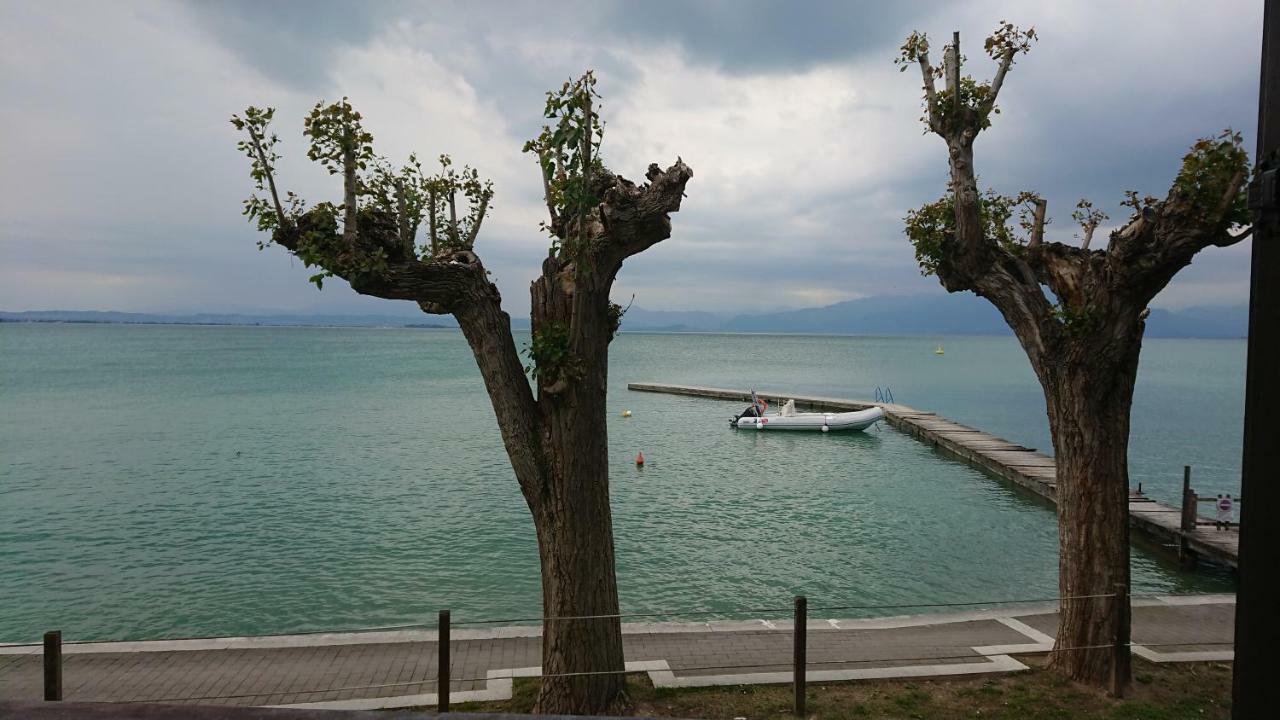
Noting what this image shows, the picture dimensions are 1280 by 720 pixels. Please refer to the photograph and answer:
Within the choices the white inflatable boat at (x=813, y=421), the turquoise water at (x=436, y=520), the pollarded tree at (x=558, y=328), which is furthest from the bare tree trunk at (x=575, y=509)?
the white inflatable boat at (x=813, y=421)

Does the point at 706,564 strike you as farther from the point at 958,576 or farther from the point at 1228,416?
the point at 1228,416

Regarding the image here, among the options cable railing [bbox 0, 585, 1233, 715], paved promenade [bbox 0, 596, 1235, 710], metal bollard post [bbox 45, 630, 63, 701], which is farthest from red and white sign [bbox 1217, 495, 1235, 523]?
metal bollard post [bbox 45, 630, 63, 701]

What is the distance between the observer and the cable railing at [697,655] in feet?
27.8

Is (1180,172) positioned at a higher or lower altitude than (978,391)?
higher

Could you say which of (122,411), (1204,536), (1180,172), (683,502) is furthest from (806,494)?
(122,411)

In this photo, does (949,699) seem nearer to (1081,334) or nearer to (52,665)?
(1081,334)

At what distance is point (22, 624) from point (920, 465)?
31967 millimetres

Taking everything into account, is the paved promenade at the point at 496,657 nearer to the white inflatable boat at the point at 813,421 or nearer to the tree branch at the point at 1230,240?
the tree branch at the point at 1230,240

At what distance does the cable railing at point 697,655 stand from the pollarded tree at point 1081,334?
206 millimetres

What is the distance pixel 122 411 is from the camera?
5256 centimetres

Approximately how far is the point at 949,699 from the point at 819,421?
35744 mm

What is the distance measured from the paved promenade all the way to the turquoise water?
4154mm

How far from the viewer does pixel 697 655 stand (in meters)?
11.1

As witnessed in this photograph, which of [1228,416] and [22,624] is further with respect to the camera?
[1228,416]
